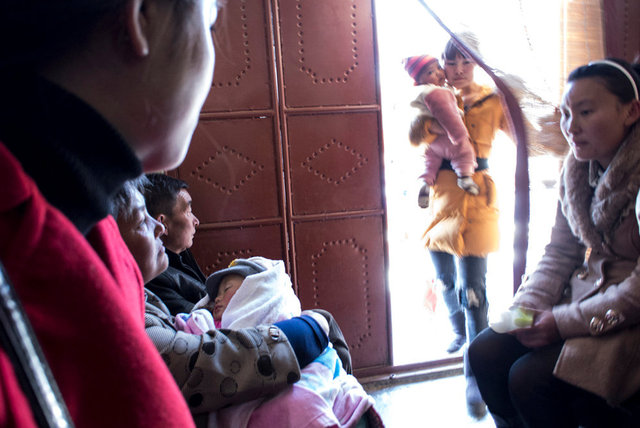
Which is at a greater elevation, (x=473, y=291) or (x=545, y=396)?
(x=545, y=396)

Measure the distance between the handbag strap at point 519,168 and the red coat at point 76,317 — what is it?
5.36 ft

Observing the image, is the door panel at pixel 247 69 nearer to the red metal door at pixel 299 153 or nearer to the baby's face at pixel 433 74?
the red metal door at pixel 299 153

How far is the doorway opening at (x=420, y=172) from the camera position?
163cm

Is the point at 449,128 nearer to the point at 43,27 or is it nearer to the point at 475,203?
the point at 475,203

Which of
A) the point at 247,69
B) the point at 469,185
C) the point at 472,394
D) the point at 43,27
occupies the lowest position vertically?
the point at 472,394

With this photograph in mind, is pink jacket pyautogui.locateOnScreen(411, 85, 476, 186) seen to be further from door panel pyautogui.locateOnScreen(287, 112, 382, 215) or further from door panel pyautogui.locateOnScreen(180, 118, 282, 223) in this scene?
door panel pyautogui.locateOnScreen(180, 118, 282, 223)

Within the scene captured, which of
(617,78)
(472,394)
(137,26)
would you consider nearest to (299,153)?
(472,394)

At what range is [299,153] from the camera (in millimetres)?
2662

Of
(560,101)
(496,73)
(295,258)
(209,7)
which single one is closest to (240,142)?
(295,258)

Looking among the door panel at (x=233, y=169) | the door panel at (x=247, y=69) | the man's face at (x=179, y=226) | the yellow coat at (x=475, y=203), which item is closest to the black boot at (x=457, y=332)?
the yellow coat at (x=475, y=203)

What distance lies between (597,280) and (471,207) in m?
1.23

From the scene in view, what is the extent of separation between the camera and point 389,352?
2908 mm

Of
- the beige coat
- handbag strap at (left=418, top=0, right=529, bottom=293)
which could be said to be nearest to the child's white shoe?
handbag strap at (left=418, top=0, right=529, bottom=293)

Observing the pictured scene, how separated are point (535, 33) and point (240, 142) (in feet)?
5.06
